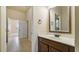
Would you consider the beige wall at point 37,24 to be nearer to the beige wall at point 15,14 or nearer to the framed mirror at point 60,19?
the framed mirror at point 60,19

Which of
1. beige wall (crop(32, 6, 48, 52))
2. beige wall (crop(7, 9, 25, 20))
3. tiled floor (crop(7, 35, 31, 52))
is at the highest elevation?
beige wall (crop(7, 9, 25, 20))

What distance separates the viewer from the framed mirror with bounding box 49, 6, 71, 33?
2.76 m

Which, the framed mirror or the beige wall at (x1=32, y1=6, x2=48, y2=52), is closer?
the framed mirror

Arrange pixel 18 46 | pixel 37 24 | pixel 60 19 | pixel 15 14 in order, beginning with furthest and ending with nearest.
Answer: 1. pixel 15 14
2. pixel 18 46
3. pixel 37 24
4. pixel 60 19

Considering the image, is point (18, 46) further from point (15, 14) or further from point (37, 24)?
point (15, 14)

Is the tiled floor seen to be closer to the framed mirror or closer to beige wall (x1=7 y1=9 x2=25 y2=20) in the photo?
the framed mirror

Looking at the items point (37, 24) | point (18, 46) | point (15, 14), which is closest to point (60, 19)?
point (37, 24)

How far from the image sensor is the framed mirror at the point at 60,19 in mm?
2760

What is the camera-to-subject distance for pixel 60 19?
316 cm

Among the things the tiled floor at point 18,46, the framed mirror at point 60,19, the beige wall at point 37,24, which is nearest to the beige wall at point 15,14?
the tiled floor at point 18,46

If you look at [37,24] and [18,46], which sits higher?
[37,24]

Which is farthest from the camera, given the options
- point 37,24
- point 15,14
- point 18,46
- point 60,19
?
point 15,14

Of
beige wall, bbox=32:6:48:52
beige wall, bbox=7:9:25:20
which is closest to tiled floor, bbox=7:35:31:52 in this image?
beige wall, bbox=32:6:48:52
